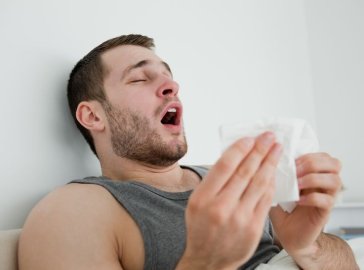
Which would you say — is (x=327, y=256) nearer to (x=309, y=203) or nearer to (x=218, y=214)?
(x=309, y=203)

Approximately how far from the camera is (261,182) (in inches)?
20.5

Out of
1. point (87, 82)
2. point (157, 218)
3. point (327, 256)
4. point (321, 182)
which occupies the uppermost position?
point (87, 82)

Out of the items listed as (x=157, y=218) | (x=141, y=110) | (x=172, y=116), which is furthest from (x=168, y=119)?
(x=157, y=218)

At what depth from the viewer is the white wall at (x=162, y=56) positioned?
3.17ft

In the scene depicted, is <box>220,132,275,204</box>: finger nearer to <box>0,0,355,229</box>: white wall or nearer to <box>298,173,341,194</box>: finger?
<box>298,173,341,194</box>: finger

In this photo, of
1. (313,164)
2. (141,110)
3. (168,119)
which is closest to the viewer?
(313,164)

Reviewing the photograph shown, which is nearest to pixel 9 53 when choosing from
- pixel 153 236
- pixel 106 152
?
pixel 106 152

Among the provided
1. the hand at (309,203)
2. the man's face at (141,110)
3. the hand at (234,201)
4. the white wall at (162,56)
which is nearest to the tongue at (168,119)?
the man's face at (141,110)

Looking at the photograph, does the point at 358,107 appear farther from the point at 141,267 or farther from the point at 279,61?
the point at 141,267

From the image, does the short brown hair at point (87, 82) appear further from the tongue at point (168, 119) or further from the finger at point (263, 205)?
the finger at point (263, 205)

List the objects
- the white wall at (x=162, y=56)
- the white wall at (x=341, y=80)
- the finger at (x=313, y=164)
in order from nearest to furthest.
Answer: the finger at (x=313, y=164) < the white wall at (x=162, y=56) < the white wall at (x=341, y=80)

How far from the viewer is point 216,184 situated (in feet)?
1.65

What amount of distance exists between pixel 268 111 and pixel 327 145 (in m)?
0.72

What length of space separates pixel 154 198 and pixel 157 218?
2.5 inches
